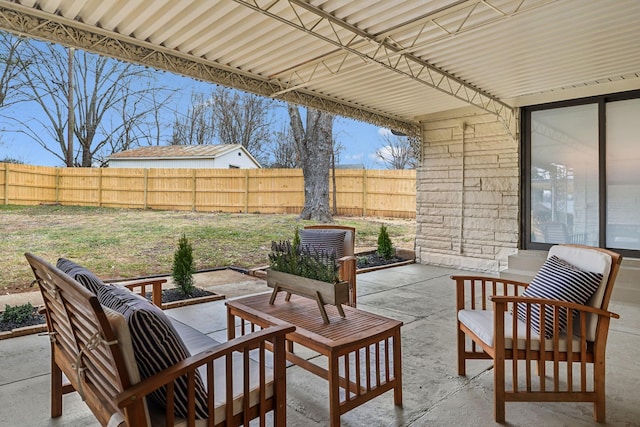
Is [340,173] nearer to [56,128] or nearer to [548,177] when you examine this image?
[548,177]

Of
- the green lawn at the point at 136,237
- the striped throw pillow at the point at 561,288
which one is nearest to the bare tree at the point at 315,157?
the green lawn at the point at 136,237

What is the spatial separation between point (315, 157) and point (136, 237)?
15.0 ft

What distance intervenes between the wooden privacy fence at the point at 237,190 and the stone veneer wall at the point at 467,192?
4.52 metres

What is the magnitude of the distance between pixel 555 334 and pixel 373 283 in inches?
135

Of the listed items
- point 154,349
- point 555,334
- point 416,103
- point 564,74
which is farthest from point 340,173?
point 154,349

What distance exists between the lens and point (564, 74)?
4754mm

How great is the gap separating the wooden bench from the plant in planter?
0.73 m

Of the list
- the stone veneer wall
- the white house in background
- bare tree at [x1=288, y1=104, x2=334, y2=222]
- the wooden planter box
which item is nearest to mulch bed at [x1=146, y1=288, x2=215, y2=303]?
the wooden planter box

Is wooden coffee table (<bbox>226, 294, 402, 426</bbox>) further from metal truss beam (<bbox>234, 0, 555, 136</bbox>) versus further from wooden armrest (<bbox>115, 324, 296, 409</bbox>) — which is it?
metal truss beam (<bbox>234, 0, 555, 136</bbox>)

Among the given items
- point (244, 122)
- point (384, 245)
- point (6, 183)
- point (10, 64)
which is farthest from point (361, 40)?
point (244, 122)

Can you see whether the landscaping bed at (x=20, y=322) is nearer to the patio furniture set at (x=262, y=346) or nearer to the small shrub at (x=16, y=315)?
A: the small shrub at (x=16, y=315)

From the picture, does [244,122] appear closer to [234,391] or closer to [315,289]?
[315,289]

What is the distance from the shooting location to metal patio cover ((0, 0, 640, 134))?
10.2 feet

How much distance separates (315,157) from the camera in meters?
9.98
